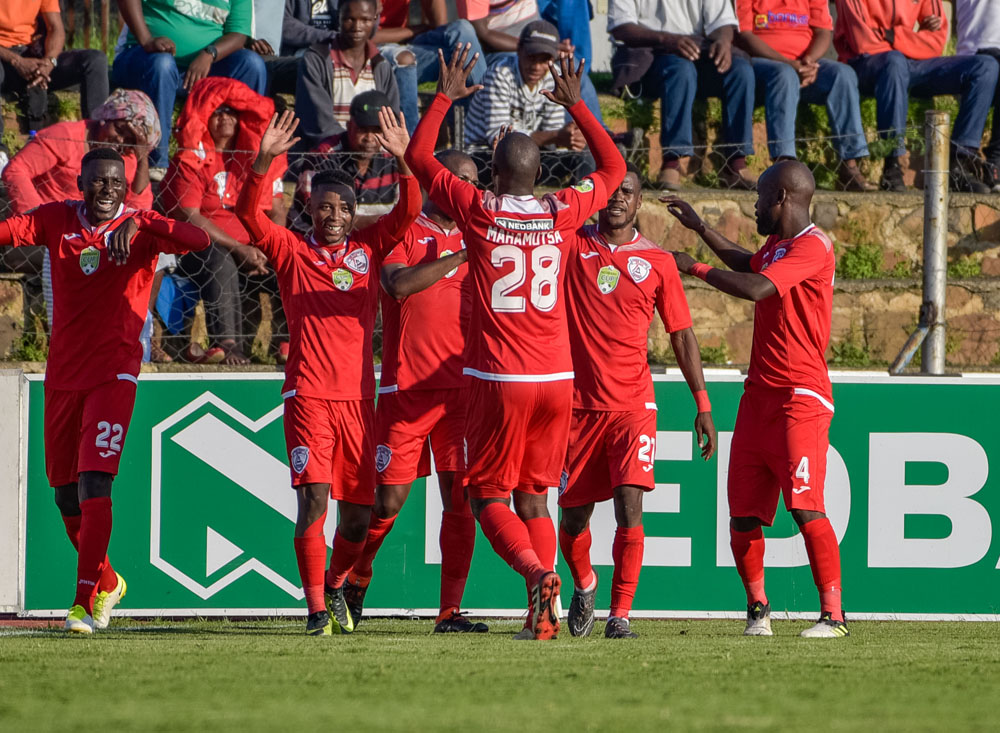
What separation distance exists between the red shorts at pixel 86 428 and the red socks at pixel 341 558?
47.1 inches

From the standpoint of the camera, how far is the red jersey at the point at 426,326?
24.9 feet

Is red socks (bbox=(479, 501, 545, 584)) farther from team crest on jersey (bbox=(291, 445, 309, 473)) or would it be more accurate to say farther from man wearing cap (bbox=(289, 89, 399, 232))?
man wearing cap (bbox=(289, 89, 399, 232))

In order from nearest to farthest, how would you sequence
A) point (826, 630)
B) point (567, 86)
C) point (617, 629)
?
point (567, 86) < point (617, 629) < point (826, 630)

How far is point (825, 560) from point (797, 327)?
116 centimetres

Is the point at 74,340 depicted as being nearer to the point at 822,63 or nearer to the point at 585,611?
the point at 585,611

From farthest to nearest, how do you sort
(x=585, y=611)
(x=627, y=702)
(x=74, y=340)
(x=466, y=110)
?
(x=466, y=110), (x=74, y=340), (x=585, y=611), (x=627, y=702)

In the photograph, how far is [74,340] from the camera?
720 centimetres

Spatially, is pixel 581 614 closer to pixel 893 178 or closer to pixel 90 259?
pixel 90 259

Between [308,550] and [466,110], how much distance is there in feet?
17.3

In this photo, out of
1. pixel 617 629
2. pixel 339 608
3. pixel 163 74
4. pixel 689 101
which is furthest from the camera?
pixel 689 101

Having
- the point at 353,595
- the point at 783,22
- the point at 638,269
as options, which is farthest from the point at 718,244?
the point at 783,22

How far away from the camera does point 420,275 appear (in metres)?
6.89

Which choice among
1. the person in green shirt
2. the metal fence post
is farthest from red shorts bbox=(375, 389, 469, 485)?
the person in green shirt

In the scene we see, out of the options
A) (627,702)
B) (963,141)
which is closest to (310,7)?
(963,141)
